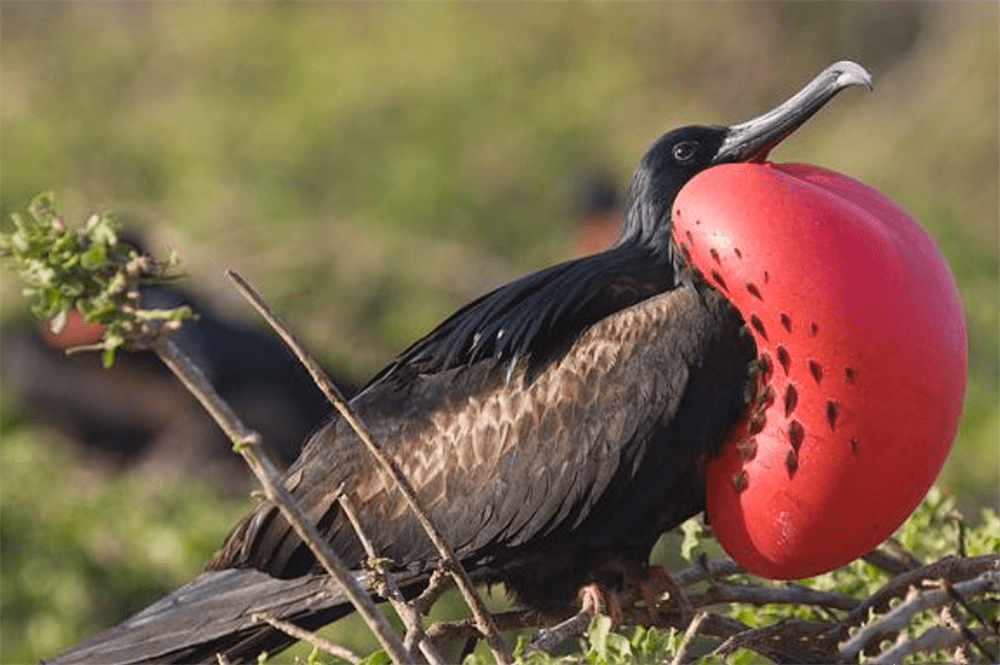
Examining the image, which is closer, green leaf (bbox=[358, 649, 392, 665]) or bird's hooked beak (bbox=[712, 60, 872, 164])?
green leaf (bbox=[358, 649, 392, 665])

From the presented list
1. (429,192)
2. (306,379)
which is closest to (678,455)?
(306,379)

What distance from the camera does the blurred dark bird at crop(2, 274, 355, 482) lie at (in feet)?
34.4

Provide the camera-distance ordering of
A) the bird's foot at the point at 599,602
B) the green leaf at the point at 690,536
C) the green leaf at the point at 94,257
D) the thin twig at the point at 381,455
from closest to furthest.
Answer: the green leaf at the point at 94,257, the thin twig at the point at 381,455, the bird's foot at the point at 599,602, the green leaf at the point at 690,536

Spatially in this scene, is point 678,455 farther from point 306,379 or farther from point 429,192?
point 429,192

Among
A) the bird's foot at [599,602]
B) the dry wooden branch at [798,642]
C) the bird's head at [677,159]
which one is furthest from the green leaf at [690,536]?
the bird's head at [677,159]

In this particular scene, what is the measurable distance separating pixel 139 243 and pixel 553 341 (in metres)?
7.56

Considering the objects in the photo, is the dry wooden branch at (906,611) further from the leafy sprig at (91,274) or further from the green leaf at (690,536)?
the leafy sprig at (91,274)

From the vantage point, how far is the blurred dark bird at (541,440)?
14.4ft

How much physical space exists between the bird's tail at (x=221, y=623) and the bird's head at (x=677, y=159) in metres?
0.96

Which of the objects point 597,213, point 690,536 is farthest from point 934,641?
point 597,213

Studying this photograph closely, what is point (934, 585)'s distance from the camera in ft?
12.2

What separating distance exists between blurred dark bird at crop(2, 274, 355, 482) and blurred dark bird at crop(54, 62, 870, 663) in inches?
208

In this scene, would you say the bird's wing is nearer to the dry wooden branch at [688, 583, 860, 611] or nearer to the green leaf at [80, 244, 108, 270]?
the dry wooden branch at [688, 583, 860, 611]

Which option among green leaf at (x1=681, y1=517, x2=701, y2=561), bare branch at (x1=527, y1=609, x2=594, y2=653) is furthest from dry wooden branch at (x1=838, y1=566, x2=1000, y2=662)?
green leaf at (x1=681, y1=517, x2=701, y2=561)
